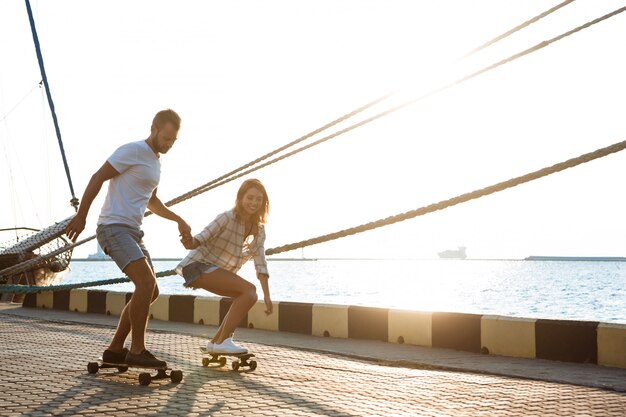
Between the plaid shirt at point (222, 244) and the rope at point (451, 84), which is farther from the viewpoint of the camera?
the plaid shirt at point (222, 244)

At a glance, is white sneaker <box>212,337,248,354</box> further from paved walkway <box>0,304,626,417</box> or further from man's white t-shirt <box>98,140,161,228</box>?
man's white t-shirt <box>98,140,161,228</box>

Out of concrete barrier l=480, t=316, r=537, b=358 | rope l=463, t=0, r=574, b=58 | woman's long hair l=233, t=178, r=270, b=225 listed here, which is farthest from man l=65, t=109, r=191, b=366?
concrete barrier l=480, t=316, r=537, b=358

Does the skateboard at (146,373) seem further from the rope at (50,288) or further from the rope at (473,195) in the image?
the rope at (50,288)

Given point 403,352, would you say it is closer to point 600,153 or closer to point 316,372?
point 316,372

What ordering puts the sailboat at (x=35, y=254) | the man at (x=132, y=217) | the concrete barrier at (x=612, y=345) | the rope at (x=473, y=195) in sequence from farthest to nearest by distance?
the sailboat at (x=35, y=254) → the concrete barrier at (x=612, y=345) → the man at (x=132, y=217) → the rope at (x=473, y=195)

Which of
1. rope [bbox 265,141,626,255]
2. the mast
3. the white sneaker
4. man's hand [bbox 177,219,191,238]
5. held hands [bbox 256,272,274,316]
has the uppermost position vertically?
the mast

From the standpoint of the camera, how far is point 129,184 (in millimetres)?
5273

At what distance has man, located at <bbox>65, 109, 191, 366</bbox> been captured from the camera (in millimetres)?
5145

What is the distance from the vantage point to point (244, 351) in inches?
230

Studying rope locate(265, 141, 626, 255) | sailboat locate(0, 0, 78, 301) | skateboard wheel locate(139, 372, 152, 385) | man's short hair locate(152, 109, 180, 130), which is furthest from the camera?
sailboat locate(0, 0, 78, 301)

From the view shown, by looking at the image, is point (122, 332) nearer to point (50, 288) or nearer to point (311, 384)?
point (311, 384)

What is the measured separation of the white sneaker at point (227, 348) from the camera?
19.0 ft

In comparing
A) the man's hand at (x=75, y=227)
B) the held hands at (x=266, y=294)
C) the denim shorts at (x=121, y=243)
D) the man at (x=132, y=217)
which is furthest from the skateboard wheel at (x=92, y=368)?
the held hands at (x=266, y=294)

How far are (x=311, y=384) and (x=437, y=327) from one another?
310 cm
